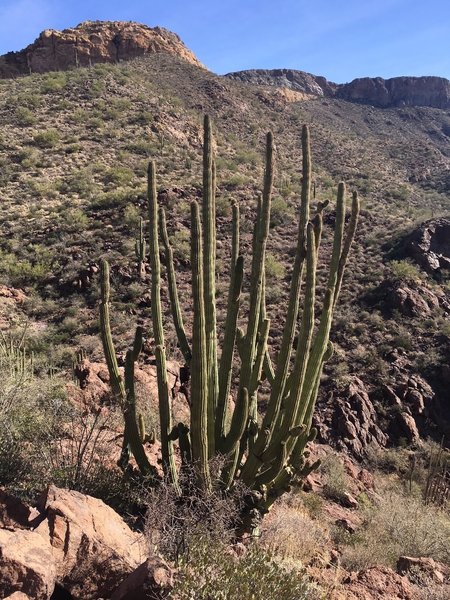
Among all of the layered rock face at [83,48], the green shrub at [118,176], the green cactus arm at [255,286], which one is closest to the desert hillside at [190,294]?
the green shrub at [118,176]

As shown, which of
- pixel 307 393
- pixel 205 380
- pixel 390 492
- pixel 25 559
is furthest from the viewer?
pixel 390 492

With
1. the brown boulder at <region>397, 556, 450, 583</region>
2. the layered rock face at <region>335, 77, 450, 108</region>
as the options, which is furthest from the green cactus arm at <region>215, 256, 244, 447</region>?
the layered rock face at <region>335, 77, 450, 108</region>

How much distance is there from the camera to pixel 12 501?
4285mm

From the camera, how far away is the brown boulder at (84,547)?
3.87 meters

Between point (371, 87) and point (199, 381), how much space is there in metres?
→ 82.8

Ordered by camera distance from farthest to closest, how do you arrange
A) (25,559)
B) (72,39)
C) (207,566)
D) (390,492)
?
(72,39), (390,492), (207,566), (25,559)

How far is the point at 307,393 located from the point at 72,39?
2495 inches

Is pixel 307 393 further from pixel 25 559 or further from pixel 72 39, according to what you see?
pixel 72 39

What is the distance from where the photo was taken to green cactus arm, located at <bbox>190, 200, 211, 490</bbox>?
5.47 metres

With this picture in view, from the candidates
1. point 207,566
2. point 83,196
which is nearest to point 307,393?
point 207,566

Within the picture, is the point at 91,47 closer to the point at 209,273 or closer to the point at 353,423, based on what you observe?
the point at 353,423

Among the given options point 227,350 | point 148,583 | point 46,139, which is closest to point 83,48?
point 46,139

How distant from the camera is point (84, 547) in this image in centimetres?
400

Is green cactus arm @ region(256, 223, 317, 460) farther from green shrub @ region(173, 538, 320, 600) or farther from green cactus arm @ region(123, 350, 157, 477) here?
green shrub @ region(173, 538, 320, 600)
